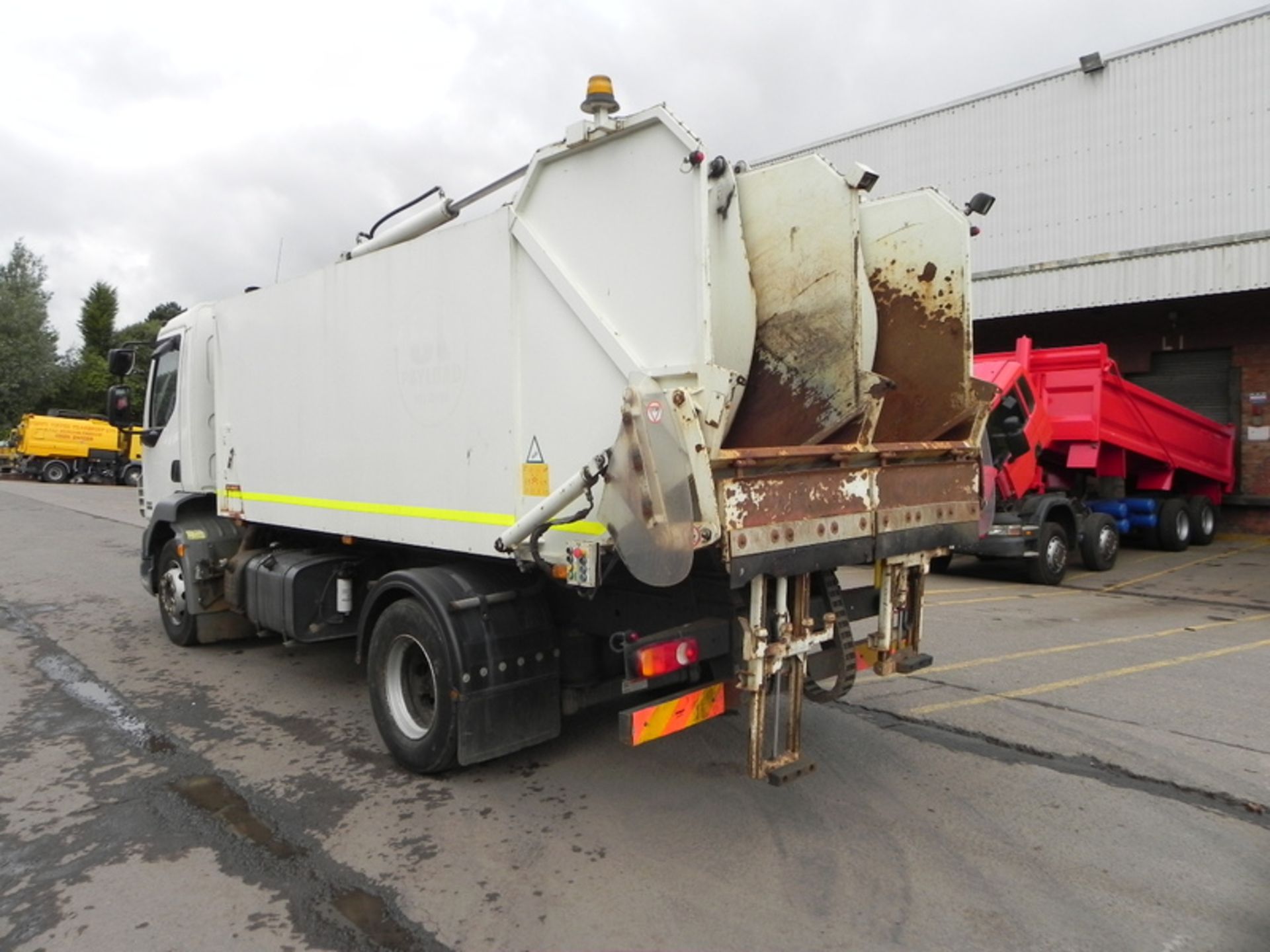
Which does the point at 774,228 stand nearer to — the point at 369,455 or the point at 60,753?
the point at 369,455

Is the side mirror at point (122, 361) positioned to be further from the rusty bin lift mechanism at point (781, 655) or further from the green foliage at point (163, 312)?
the green foliage at point (163, 312)

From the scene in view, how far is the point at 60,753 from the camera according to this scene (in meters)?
5.01

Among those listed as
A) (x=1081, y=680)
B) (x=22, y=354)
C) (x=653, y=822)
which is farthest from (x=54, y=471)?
(x=1081, y=680)

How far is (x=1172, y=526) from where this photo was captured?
13.8 meters

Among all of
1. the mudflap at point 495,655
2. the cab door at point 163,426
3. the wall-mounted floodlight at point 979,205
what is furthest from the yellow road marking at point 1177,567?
the cab door at point 163,426

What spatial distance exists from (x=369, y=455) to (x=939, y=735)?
367 centimetres

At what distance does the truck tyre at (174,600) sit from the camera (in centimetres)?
738

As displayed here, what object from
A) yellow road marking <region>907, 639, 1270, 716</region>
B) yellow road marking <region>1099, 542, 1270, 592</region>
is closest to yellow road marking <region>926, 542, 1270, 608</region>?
yellow road marking <region>1099, 542, 1270, 592</region>

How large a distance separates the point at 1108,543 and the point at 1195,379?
6.65 meters

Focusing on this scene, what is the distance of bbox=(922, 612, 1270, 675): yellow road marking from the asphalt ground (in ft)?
0.23

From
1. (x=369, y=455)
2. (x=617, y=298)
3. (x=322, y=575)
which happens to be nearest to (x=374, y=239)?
(x=369, y=455)

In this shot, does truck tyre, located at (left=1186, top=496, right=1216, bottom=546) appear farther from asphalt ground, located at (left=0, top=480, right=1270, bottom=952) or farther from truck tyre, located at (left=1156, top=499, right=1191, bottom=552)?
asphalt ground, located at (left=0, top=480, right=1270, bottom=952)

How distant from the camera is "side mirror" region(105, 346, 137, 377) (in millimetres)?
7785

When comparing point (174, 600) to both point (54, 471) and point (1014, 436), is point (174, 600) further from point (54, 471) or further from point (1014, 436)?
point (54, 471)
